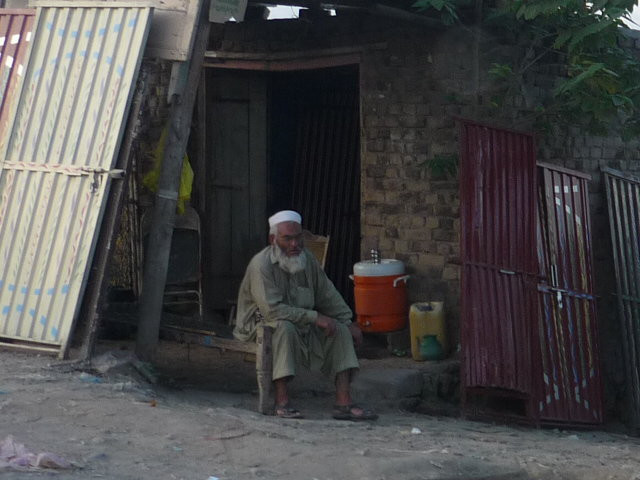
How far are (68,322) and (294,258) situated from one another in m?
1.42

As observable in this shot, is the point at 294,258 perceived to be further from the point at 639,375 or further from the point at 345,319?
Answer: the point at 639,375

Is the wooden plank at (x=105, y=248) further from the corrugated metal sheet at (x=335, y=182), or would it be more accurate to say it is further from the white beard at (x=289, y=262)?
the corrugated metal sheet at (x=335, y=182)

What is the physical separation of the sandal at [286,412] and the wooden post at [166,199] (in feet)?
3.74

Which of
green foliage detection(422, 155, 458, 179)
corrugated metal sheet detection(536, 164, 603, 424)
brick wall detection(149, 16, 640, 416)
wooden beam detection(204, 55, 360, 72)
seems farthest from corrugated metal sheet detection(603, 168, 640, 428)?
wooden beam detection(204, 55, 360, 72)

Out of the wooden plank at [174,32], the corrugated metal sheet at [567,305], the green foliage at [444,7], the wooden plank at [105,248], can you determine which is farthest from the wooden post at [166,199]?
the corrugated metal sheet at [567,305]

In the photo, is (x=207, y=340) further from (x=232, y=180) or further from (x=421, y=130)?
(x=232, y=180)

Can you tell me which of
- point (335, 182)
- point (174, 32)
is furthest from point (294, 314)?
point (335, 182)

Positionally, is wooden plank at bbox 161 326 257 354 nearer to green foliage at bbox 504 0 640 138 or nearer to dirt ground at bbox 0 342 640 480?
dirt ground at bbox 0 342 640 480

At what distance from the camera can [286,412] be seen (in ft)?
21.1

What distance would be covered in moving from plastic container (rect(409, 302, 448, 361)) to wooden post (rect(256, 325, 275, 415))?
7.07 feet

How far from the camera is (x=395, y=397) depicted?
7.67 meters

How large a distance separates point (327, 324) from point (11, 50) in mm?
2819

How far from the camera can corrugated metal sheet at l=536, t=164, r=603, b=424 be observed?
Answer: 8234 mm

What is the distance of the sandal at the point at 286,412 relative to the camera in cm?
642
